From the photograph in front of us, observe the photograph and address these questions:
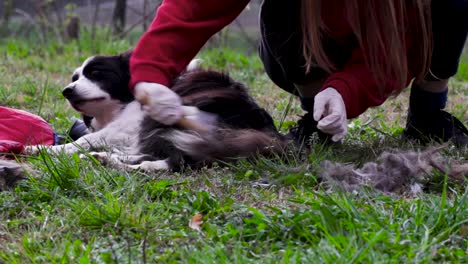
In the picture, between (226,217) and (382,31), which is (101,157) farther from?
(382,31)

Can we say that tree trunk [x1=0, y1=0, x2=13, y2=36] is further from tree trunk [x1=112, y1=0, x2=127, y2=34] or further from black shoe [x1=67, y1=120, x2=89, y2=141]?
black shoe [x1=67, y1=120, x2=89, y2=141]

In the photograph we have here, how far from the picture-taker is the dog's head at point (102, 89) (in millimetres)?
3490

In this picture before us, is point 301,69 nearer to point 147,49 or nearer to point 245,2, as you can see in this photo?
point 245,2

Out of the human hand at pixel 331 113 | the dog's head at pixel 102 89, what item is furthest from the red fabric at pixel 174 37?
the dog's head at pixel 102 89

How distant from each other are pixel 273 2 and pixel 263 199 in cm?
110

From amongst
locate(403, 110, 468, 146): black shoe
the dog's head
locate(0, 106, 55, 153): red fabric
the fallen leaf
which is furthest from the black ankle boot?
locate(0, 106, 55, 153): red fabric

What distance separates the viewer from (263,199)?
2.31 m

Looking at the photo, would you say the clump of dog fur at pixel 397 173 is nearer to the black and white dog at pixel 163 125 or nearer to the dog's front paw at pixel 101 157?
the black and white dog at pixel 163 125

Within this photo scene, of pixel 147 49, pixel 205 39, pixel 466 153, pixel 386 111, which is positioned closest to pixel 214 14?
pixel 205 39

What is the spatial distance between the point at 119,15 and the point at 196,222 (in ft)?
24.2

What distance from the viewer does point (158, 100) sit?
2553mm

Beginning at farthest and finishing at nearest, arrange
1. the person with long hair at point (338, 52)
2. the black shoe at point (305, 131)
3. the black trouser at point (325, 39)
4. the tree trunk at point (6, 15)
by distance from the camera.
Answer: the tree trunk at point (6, 15)
the black shoe at point (305, 131)
the black trouser at point (325, 39)
the person with long hair at point (338, 52)

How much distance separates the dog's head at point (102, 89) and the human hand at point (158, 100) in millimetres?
920

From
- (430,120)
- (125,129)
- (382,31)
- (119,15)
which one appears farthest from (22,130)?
(119,15)
